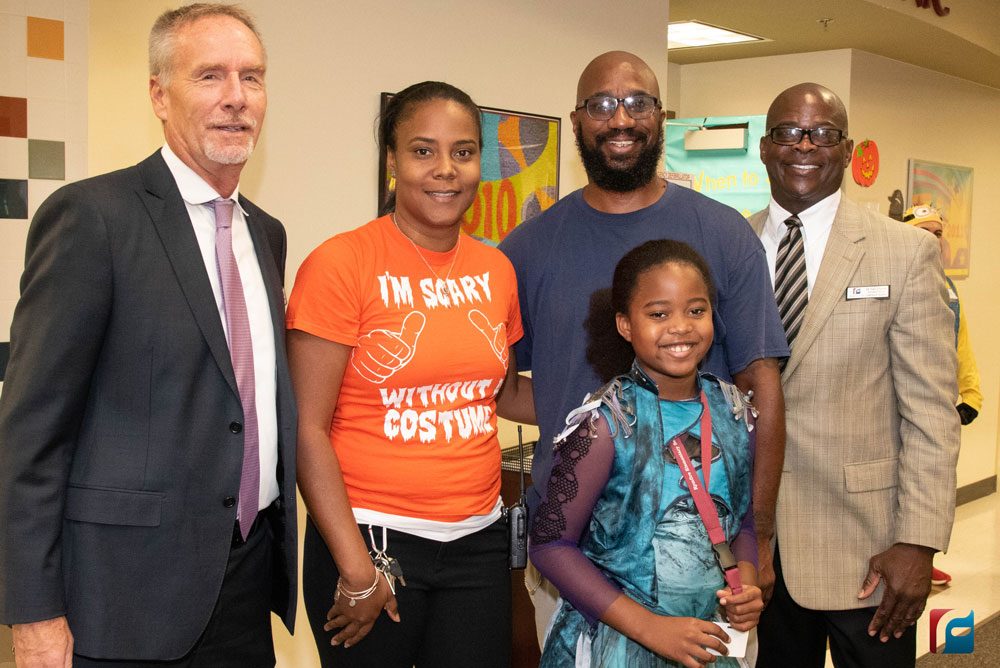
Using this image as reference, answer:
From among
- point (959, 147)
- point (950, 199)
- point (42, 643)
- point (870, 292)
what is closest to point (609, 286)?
point (870, 292)

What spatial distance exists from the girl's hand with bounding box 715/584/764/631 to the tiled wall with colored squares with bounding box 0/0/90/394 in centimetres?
269

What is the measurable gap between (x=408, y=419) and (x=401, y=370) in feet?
0.35

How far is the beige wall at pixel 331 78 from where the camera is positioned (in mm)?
3281

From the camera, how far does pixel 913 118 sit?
7.26 meters

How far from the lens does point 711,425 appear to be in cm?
197

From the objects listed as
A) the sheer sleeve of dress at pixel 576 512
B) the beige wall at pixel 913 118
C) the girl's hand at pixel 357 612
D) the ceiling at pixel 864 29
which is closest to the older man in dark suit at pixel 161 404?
the girl's hand at pixel 357 612

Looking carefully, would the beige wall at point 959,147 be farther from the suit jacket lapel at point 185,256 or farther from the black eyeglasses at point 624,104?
the suit jacket lapel at point 185,256

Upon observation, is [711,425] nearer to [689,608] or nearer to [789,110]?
[689,608]

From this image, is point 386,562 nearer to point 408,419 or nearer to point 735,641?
point 408,419

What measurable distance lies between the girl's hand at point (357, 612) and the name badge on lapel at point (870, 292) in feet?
4.40

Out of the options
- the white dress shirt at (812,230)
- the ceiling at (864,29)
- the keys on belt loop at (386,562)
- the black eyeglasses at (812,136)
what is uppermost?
the ceiling at (864,29)

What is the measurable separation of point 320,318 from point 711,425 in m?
0.82

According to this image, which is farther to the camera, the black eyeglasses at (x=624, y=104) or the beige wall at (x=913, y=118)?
the beige wall at (x=913, y=118)

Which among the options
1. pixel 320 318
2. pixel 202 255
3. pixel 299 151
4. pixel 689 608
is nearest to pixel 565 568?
pixel 689 608
